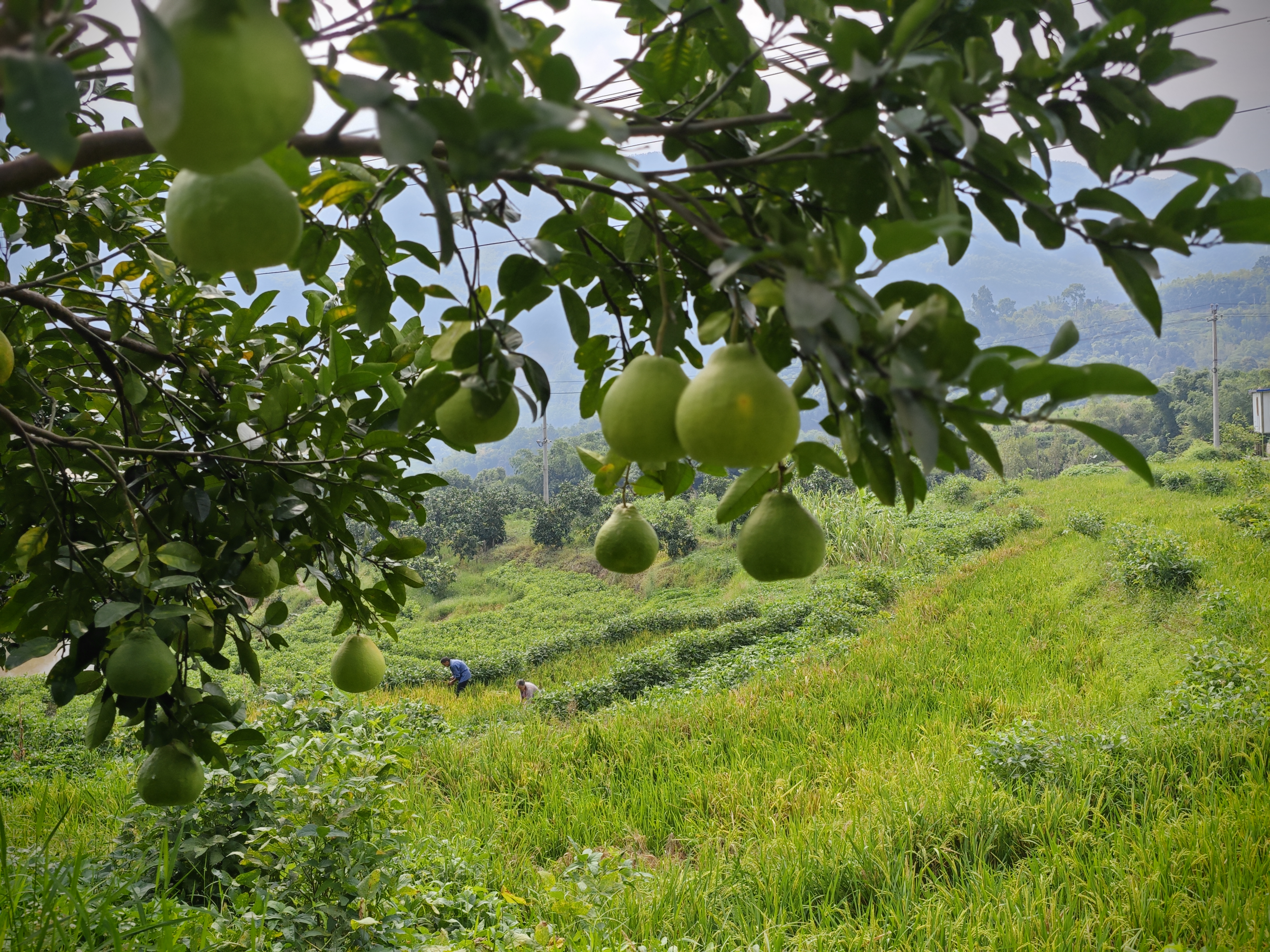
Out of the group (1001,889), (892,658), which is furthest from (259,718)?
(892,658)

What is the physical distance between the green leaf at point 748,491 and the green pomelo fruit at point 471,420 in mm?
243

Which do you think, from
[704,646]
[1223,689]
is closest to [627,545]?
[1223,689]

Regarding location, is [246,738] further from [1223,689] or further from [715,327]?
[1223,689]

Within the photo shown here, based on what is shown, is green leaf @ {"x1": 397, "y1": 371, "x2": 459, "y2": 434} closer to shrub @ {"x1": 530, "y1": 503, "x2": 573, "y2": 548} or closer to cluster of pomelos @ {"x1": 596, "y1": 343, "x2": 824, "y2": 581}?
cluster of pomelos @ {"x1": 596, "y1": 343, "x2": 824, "y2": 581}

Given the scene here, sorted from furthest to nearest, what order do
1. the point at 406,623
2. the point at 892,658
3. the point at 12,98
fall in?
the point at 406,623
the point at 892,658
the point at 12,98

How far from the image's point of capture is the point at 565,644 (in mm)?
8766

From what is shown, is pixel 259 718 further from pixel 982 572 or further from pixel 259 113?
pixel 982 572

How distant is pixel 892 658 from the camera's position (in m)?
5.31

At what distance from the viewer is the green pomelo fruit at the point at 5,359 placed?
3.04 feet

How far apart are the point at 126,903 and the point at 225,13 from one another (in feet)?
7.97

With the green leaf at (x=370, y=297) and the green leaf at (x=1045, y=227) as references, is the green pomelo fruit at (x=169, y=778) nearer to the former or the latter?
the green leaf at (x=370, y=297)

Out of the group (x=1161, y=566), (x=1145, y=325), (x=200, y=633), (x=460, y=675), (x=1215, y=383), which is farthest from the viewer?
(x=1145, y=325)

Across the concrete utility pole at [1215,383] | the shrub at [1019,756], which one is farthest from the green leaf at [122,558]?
the concrete utility pole at [1215,383]

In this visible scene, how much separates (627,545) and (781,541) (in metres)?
0.25
